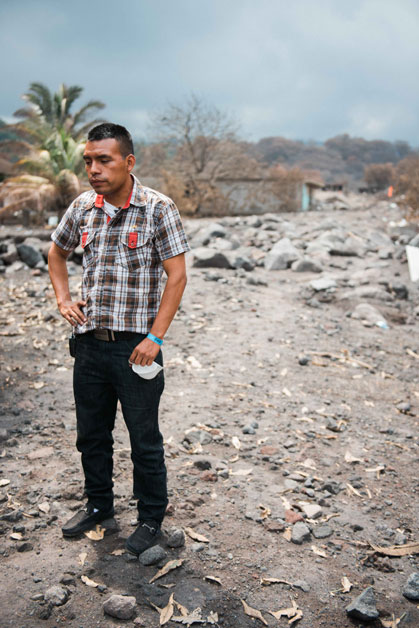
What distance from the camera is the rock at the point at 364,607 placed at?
98.2 inches

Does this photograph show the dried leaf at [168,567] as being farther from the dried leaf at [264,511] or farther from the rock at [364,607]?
the rock at [364,607]

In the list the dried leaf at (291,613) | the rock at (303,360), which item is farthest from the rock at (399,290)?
the dried leaf at (291,613)

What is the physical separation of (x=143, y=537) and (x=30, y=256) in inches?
329

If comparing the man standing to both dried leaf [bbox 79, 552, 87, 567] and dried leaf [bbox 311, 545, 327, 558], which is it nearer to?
dried leaf [bbox 79, 552, 87, 567]

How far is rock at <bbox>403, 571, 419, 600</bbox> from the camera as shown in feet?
8.84

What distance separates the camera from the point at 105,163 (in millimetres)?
2441

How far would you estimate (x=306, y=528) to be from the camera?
10.6ft

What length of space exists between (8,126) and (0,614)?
26.5 meters

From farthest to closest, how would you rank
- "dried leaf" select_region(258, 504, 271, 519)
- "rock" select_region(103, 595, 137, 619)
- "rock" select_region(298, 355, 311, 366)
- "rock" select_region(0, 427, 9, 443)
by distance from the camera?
"rock" select_region(298, 355, 311, 366) < "rock" select_region(0, 427, 9, 443) < "dried leaf" select_region(258, 504, 271, 519) < "rock" select_region(103, 595, 137, 619)

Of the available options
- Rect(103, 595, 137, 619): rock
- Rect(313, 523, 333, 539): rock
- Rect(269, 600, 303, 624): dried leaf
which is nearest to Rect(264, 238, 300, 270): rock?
Rect(313, 523, 333, 539): rock

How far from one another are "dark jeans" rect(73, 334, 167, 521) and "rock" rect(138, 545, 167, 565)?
0.16m

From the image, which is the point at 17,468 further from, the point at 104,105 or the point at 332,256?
the point at 104,105

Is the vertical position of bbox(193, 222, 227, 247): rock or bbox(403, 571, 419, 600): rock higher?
bbox(193, 222, 227, 247): rock

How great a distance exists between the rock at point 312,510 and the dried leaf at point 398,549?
15.7 inches
